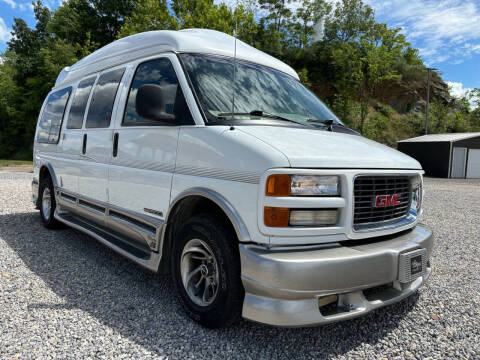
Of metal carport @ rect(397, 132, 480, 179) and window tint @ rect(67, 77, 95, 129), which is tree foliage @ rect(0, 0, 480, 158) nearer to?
metal carport @ rect(397, 132, 480, 179)

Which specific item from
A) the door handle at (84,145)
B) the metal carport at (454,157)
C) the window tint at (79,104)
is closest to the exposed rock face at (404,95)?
the metal carport at (454,157)

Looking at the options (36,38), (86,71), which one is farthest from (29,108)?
(86,71)

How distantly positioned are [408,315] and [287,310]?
1516mm

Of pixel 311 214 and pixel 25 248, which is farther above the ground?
pixel 311 214

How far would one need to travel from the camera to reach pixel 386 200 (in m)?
2.58

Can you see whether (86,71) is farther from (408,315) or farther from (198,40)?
(408,315)

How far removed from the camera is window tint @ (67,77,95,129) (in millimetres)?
4492

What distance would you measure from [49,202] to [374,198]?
5040mm

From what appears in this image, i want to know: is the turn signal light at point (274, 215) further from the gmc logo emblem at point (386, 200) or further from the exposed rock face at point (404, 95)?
the exposed rock face at point (404, 95)

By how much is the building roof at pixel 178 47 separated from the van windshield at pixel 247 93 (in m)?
0.10

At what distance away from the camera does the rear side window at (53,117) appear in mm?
5216

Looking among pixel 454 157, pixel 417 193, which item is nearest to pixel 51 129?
pixel 417 193

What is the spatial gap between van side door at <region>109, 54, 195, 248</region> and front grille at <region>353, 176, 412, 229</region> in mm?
1382

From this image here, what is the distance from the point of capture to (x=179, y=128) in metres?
2.83
